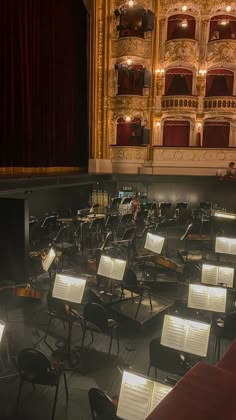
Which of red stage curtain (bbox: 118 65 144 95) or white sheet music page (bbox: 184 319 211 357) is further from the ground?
red stage curtain (bbox: 118 65 144 95)

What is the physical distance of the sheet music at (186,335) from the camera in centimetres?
469

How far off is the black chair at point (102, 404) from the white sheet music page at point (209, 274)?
3584 millimetres

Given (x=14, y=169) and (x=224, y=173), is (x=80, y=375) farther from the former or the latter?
(x=224, y=173)

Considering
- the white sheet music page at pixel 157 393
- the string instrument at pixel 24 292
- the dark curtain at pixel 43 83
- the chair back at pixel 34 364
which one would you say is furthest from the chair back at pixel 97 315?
the dark curtain at pixel 43 83

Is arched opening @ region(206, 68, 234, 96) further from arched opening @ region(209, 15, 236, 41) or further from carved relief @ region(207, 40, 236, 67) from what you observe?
arched opening @ region(209, 15, 236, 41)

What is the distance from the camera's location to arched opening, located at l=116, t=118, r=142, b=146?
66.9 ft

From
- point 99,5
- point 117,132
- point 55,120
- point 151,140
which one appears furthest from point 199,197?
point 99,5

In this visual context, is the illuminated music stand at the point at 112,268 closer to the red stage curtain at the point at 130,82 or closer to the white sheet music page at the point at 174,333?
the white sheet music page at the point at 174,333

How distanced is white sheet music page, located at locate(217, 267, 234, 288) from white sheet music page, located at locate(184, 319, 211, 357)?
7.01 feet

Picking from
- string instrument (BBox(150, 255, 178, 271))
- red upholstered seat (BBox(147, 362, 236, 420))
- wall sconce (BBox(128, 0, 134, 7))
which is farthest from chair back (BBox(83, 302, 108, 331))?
wall sconce (BBox(128, 0, 134, 7))

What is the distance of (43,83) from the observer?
53.5 feet

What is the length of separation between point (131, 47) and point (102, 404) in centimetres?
1892

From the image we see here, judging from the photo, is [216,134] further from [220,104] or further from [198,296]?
[198,296]

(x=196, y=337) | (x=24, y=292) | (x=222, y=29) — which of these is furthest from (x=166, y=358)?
(x=222, y=29)
